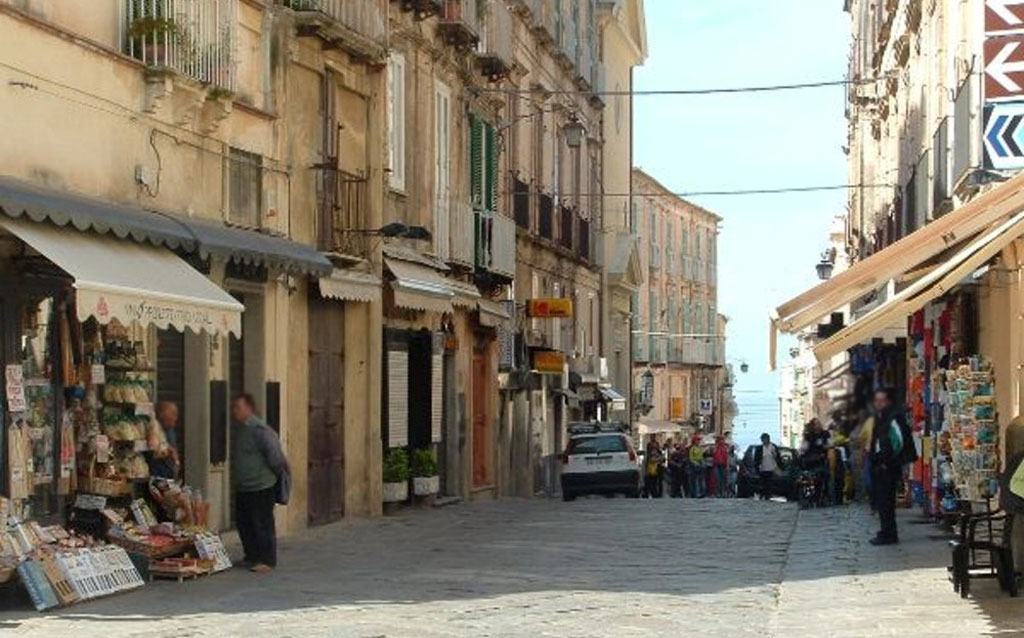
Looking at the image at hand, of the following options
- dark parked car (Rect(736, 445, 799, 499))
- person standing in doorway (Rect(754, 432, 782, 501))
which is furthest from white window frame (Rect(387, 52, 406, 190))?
person standing in doorway (Rect(754, 432, 782, 501))

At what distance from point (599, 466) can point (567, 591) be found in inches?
948

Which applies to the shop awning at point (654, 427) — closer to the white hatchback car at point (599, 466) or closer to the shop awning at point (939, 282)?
the white hatchback car at point (599, 466)

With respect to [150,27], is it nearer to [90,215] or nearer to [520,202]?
[90,215]

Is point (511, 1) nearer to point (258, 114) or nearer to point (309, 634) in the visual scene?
point (258, 114)

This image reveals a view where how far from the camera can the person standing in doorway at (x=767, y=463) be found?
4134 centimetres

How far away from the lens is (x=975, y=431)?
20.4 meters

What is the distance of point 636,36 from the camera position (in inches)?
2479

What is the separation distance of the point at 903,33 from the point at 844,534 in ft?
37.9

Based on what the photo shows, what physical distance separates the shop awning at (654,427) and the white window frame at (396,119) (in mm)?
38930

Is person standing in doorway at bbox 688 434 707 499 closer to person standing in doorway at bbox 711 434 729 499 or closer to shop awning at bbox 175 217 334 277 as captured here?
person standing in doorway at bbox 711 434 729 499

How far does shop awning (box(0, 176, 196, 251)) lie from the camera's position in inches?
585

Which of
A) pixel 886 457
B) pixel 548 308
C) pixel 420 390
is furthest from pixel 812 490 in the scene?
pixel 886 457

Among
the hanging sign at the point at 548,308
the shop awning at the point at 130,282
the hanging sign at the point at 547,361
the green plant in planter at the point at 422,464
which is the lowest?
the green plant in planter at the point at 422,464

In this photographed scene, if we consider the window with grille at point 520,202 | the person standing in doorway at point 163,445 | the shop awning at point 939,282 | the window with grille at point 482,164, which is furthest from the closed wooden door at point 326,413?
the window with grille at point 520,202
